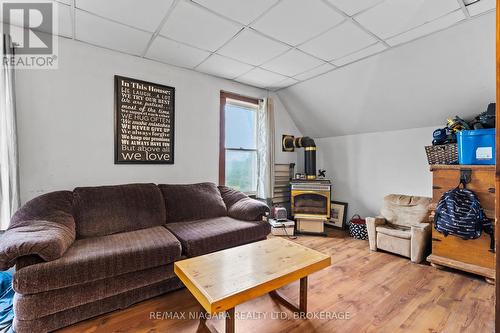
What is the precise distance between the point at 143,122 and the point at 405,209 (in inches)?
148

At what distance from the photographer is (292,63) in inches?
116

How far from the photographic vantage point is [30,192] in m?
2.24

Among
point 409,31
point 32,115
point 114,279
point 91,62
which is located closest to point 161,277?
point 114,279

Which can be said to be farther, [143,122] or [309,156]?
[309,156]

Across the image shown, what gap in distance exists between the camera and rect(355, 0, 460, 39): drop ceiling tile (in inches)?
72.2

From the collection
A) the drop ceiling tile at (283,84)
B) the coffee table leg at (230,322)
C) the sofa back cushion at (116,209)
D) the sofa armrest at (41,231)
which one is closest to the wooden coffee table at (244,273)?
the coffee table leg at (230,322)

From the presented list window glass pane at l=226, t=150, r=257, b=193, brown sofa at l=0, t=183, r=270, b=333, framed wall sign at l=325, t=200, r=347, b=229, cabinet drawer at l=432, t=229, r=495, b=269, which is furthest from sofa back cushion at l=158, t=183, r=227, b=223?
cabinet drawer at l=432, t=229, r=495, b=269

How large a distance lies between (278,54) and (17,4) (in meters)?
2.48

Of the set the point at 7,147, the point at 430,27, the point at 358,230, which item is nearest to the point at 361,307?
the point at 358,230

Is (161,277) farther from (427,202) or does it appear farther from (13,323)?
(427,202)

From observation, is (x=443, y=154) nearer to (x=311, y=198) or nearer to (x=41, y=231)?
(x=311, y=198)

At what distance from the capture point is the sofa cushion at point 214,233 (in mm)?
2102

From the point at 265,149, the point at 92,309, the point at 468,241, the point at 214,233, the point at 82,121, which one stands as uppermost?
the point at 82,121

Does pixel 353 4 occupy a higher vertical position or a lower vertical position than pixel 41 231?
higher
